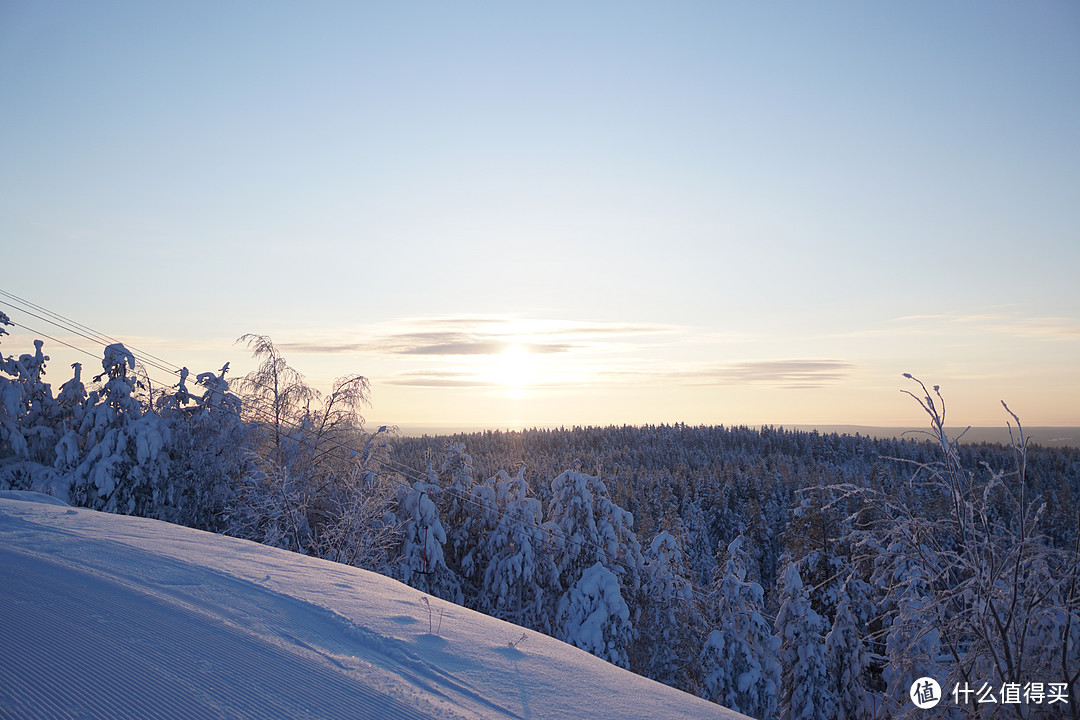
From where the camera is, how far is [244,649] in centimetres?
453

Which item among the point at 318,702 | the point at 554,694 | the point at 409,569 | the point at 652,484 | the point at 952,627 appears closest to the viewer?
the point at 318,702

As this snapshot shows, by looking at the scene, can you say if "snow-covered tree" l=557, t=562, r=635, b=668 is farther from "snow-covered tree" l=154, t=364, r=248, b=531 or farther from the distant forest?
"snow-covered tree" l=154, t=364, r=248, b=531

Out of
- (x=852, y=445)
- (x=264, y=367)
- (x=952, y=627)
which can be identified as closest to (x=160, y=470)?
(x=264, y=367)

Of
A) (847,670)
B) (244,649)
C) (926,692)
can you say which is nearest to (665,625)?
(847,670)

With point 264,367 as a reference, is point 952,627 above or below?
below

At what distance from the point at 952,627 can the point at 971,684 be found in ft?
1.75

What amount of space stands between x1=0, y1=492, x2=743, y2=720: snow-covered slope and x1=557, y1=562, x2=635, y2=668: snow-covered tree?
1535cm

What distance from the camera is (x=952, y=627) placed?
17.6ft

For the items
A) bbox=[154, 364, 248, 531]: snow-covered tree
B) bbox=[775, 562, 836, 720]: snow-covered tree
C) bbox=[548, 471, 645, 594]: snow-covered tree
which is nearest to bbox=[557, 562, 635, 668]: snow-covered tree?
bbox=[548, 471, 645, 594]: snow-covered tree

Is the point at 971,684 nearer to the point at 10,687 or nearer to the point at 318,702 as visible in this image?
the point at 318,702

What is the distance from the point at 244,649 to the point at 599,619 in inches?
741

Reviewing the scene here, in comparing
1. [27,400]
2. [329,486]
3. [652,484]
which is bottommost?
[652,484]

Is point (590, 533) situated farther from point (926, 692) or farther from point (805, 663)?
point (926, 692)

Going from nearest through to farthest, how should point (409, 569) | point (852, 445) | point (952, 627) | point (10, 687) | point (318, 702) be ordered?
point (10, 687) → point (318, 702) → point (952, 627) → point (409, 569) → point (852, 445)
